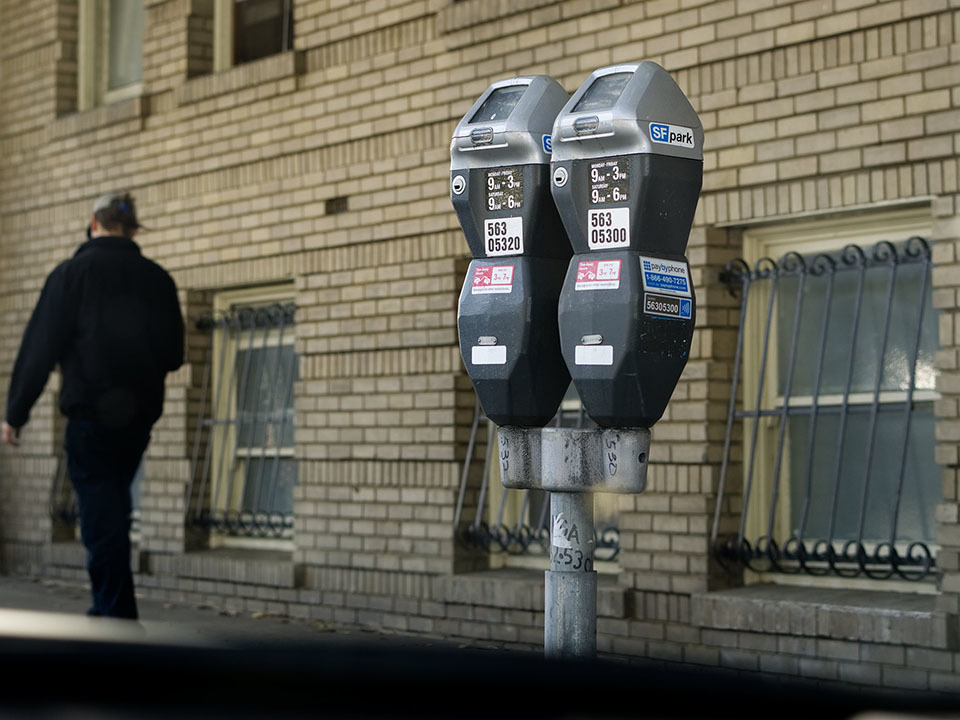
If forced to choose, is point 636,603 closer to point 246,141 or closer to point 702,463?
point 702,463

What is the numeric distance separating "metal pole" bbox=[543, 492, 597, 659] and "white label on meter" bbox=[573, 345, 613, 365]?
352mm

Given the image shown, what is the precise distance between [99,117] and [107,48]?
847mm

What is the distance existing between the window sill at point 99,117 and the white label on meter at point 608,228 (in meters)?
6.50

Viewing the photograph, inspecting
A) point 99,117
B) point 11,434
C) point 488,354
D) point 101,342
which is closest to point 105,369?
point 101,342

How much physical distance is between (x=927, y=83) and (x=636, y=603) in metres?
2.51

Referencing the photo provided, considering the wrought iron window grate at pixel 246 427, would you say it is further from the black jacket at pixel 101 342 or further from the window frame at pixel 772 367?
the window frame at pixel 772 367

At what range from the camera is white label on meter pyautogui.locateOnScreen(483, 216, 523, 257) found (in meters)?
4.22

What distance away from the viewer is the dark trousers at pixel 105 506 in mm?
6328

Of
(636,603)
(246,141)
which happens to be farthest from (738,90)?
(246,141)

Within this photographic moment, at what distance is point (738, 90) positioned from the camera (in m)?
6.51

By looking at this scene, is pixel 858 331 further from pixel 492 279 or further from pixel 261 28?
pixel 261 28

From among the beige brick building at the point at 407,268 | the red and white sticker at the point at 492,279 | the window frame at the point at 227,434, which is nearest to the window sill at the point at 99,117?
the beige brick building at the point at 407,268

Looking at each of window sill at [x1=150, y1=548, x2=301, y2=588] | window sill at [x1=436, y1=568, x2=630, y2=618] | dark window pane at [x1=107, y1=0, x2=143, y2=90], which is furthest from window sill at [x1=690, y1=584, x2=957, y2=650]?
dark window pane at [x1=107, y1=0, x2=143, y2=90]

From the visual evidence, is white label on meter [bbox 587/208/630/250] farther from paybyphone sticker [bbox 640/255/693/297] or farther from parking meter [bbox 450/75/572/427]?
parking meter [bbox 450/75/572/427]
